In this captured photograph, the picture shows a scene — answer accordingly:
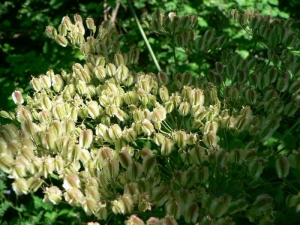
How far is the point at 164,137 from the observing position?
1756 mm

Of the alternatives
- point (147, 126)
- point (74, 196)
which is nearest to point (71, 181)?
point (74, 196)

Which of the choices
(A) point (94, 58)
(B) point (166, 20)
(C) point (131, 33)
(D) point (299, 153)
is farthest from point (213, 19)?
(D) point (299, 153)

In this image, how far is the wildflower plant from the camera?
1.53 m

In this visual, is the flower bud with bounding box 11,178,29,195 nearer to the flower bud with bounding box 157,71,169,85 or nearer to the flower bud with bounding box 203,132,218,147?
the flower bud with bounding box 203,132,218,147

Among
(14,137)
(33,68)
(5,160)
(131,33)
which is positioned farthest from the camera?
(131,33)

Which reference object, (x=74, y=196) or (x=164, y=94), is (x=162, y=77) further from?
(x=74, y=196)

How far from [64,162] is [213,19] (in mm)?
2434

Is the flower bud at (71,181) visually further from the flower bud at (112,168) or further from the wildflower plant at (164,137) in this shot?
the flower bud at (112,168)

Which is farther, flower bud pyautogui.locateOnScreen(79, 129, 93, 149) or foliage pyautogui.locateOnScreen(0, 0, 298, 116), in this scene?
foliage pyautogui.locateOnScreen(0, 0, 298, 116)

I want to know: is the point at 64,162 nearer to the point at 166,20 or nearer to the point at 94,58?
the point at 94,58

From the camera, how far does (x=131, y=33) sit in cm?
348

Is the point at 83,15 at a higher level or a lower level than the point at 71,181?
lower

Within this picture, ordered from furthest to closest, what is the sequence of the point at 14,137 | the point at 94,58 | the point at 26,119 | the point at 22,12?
1. the point at 22,12
2. the point at 94,58
3. the point at 26,119
4. the point at 14,137

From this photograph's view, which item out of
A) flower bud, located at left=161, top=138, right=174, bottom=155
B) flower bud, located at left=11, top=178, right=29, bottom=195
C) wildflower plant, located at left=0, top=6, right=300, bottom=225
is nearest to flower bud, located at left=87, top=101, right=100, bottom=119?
wildflower plant, located at left=0, top=6, right=300, bottom=225
